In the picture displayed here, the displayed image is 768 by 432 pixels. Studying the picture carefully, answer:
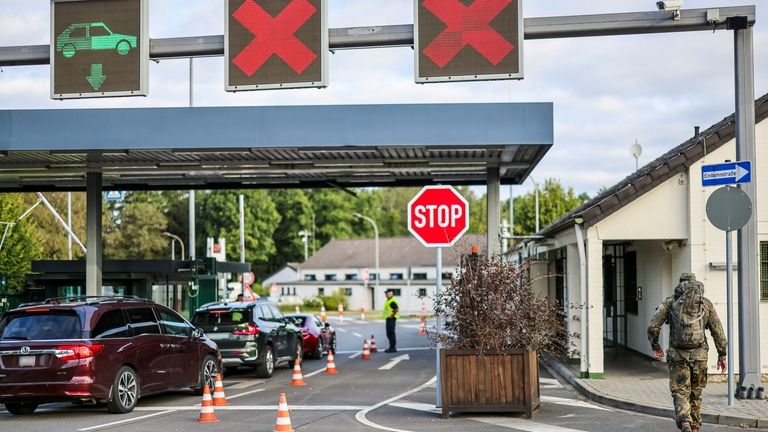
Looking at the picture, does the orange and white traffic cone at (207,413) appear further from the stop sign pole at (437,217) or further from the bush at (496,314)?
the bush at (496,314)

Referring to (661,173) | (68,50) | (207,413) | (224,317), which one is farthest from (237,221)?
(207,413)

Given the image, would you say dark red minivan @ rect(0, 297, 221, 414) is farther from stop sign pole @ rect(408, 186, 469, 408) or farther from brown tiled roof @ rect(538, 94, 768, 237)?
brown tiled roof @ rect(538, 94, 768, 237)

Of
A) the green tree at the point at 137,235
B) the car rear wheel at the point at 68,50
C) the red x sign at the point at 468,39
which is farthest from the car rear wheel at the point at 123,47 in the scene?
the green tree at the point at 137,235

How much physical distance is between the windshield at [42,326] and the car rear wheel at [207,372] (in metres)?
3.19

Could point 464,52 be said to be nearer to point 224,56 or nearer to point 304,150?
point 224,56

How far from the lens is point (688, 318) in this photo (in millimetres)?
11273

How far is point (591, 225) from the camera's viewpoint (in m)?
18.1

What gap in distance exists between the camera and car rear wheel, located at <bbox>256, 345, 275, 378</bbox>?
20875 mm

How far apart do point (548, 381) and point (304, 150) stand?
653 centimetres

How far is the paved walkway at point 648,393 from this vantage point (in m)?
12.7

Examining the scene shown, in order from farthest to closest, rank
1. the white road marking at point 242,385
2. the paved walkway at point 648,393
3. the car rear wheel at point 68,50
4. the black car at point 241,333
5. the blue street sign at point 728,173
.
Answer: the black car at point 241,333
the white road marking at point 242,385
the car rear wheel at point 68,50
the blue street sign at point 728,173
the paved walkway at point 648,393

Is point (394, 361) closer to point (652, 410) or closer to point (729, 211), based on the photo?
point (652, 410)

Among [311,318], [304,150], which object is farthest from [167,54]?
[311,318]

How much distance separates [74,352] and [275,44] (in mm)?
5034
